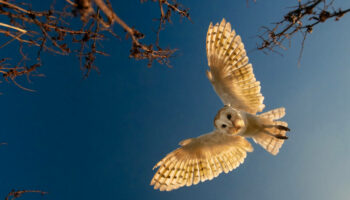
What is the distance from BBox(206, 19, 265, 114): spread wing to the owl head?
1.84ft

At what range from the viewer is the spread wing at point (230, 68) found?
4.02 m

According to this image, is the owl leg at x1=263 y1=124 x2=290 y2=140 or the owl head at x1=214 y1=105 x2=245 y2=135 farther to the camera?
the owl leg at x1=263 y1=124 x2=290 y2=140

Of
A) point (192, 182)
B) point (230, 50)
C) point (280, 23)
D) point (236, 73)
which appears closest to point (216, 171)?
point (192, 182)

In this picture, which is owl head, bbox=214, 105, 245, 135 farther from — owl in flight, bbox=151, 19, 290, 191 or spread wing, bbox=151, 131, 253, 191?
spread wing, bbox=151, 131, 253, 191

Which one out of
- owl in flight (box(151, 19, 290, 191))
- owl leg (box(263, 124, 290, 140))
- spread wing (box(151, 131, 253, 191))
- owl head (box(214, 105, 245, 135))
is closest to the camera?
owl head (box(214, 105, 245, 135))

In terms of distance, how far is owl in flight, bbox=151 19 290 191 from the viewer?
3.96 metres

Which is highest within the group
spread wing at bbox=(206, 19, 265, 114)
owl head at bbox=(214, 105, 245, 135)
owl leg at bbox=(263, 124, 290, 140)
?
spread wing at bbox=(206, 19, 265, 114)

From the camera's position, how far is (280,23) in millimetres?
2346

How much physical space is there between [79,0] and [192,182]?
373cm

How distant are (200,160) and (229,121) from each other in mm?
1243

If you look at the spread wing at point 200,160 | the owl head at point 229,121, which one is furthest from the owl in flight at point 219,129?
the owl head at point 229,121

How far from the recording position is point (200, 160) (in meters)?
4.36

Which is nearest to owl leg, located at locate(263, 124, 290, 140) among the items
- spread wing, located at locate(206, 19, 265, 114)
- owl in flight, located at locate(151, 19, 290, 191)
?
owl in flight, located at locate(151, 19, 290, 191)

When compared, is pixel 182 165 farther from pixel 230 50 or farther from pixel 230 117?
pixel 230 50
